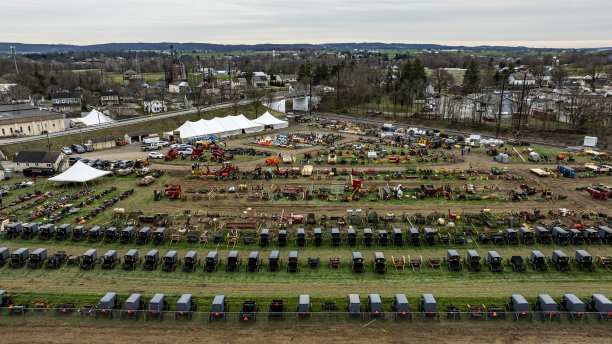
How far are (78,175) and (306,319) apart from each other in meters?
32.4

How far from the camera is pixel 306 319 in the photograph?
1908 cm

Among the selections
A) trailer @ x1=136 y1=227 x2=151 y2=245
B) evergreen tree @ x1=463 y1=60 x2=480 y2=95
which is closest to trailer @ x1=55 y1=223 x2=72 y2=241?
trailer @ x1=136 y1=227 x2=151 y2=245

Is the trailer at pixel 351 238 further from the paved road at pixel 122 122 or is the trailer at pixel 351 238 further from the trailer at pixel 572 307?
the paved road at pixel 122 122

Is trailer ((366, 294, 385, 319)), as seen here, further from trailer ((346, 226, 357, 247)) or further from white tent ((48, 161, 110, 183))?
white tent ((48, 161, 110, 183))

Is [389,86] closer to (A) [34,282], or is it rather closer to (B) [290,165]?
(B) [290,165]

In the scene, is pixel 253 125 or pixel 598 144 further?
pixel 253 125

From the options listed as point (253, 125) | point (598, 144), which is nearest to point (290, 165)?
point (253, 125)

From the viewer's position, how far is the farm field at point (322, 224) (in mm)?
21672

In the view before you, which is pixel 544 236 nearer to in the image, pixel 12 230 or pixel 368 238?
pixel 368 238

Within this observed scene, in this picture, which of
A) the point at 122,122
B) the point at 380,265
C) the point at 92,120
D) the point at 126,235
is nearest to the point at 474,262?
the point at 380,265

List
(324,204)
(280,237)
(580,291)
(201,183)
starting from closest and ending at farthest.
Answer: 1. (580,291)
2. (280,237)
3. (324,204)
4. (201,183)

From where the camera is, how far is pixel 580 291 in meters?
21.5

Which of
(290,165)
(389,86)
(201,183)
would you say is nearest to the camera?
(201,183)

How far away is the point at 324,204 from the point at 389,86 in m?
77.7
